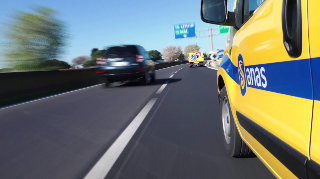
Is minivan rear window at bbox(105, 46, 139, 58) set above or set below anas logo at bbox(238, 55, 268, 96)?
above

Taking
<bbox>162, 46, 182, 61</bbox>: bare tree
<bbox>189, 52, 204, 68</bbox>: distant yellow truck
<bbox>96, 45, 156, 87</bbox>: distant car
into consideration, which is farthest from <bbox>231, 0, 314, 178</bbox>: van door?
<bbox>162, 46, 182, 61</bbox>: bare tree

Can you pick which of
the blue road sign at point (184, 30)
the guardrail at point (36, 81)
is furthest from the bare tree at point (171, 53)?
the guardrail at point (36, 81)

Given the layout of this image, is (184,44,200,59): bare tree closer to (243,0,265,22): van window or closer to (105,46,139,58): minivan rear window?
(105,46,139,58): minivan rear window

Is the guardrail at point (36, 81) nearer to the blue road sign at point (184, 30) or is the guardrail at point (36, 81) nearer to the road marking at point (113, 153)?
the road marking at point (113, 153)

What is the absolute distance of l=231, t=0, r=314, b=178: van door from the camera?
4.53ft

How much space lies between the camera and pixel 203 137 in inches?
167

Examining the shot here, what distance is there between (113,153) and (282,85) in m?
2.60

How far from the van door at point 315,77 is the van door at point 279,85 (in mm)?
35

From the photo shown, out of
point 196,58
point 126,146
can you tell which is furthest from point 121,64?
point 196,58

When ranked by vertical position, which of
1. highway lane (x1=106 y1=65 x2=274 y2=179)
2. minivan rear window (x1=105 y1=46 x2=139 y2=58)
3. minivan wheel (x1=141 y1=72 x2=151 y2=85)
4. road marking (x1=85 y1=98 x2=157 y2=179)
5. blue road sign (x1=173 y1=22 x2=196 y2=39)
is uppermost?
blue road sign (x1=173 y1=22 x2=196 y2=39)

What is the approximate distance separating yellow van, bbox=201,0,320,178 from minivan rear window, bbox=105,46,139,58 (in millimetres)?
9928

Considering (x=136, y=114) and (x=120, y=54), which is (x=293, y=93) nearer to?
(x=136, y=114)

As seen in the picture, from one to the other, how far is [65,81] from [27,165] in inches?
468

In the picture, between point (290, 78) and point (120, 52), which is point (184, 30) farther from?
point (290, 78)
